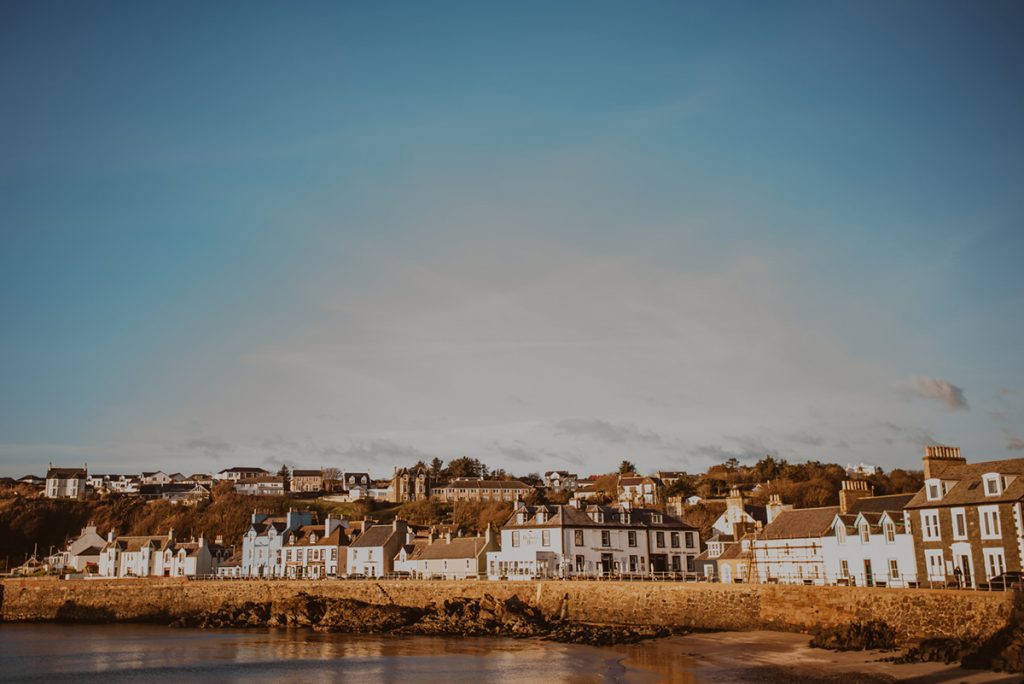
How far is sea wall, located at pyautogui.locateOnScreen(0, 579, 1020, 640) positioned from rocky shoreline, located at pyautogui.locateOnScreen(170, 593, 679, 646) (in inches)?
52.1

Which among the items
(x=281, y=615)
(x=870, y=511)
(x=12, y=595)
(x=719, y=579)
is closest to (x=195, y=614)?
(x=281, y=615)

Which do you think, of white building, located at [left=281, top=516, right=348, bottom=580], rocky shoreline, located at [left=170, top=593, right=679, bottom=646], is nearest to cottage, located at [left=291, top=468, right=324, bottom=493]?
white building, located at [left=281, top=516, right=348, bottom=580]

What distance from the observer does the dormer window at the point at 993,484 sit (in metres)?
38.2

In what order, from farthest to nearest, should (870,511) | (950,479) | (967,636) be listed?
(870,511) < (950,479) < (967,636)

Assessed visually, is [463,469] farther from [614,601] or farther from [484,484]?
[614,601]

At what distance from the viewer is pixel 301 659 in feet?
138

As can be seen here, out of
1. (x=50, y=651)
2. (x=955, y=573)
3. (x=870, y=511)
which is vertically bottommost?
(x=50, y=651)

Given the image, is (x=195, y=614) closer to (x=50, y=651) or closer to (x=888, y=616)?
(x=50, y=651)

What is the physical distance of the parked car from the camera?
1349 inches

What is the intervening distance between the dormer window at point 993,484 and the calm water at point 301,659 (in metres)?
17.8

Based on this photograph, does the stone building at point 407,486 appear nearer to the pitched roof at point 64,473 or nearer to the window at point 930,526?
the pitched roof at point 64,473

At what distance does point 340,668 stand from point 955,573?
28472 millimetres

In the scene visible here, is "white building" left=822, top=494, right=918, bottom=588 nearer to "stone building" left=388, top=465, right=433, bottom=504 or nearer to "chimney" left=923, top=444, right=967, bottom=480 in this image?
"chimney" left=923, top=444, right=967, bottom=480

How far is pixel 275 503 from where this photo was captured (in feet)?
444
